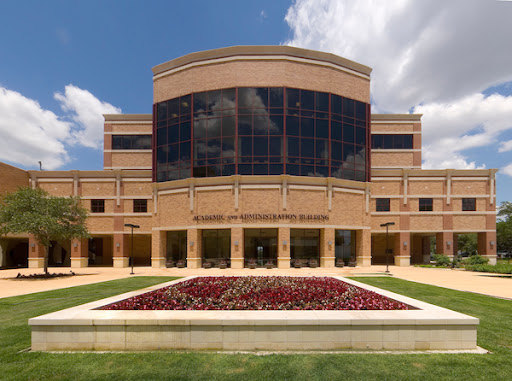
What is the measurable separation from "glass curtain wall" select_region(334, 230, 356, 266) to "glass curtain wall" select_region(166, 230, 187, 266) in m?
18.6

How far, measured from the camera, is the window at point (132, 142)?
4512cm

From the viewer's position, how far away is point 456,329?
25.3 ft

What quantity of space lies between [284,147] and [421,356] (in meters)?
28.3

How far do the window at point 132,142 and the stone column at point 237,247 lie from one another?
22047 mm

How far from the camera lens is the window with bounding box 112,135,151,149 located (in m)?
45.1

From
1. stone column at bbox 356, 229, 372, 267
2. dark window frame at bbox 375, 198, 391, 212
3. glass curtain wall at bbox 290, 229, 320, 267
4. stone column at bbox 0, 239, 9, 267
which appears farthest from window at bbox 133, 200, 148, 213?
dark window frame at bbox 375, 198, 391, 212

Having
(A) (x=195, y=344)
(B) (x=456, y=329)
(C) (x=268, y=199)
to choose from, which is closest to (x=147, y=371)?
(A) (x=195, y=344)

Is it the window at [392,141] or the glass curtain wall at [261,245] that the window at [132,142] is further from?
the window at [392,141]

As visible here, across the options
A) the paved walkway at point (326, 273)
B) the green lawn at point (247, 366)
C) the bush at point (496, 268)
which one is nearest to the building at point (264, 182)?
the paved walkway at point (326, 273)

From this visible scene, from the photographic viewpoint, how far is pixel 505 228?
208 feet

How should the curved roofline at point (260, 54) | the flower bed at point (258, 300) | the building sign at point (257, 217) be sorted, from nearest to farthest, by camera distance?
the flower bed at point (258, 300), the building sign at point (257, 217), the curved roofline at point (260, 54)

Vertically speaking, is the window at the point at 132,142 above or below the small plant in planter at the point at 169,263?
above

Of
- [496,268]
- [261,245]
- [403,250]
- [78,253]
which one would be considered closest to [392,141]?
[403,250]

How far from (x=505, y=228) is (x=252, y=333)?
255 feet
